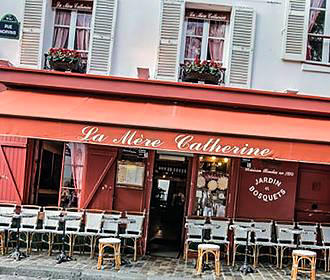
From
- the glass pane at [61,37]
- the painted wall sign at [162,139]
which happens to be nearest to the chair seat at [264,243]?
the painted wall sign at [162,139]

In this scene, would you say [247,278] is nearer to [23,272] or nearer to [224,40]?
[23,272]

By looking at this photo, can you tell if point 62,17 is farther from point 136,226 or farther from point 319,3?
point 319,3

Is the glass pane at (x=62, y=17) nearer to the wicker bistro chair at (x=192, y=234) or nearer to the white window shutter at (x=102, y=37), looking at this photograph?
the white window shutter at (x=102, y=37)

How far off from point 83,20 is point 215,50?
311cm

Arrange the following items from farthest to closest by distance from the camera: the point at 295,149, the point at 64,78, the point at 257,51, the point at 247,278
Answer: the point at 257,51, the point at 64,78, the point at 247,278, the point at 295,149

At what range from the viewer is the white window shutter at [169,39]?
9.73 m

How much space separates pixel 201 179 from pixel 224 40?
3.20 m

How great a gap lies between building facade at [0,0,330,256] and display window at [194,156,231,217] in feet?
0.07

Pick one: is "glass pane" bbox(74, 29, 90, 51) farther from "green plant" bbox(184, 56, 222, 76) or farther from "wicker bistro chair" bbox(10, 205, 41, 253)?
"wicker bistro chair" bbox(10, 205, 41, 253)

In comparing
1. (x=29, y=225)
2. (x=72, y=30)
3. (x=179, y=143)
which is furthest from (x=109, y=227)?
(x=72, y=30)

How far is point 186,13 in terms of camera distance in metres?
10.2

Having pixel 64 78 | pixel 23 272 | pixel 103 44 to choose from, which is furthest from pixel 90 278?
pixel 103 44

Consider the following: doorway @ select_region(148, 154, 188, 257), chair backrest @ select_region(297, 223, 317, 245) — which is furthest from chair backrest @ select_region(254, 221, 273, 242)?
doorway @ select_region(148, 154, 188, 257)

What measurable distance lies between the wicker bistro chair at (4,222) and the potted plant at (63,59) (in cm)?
318
